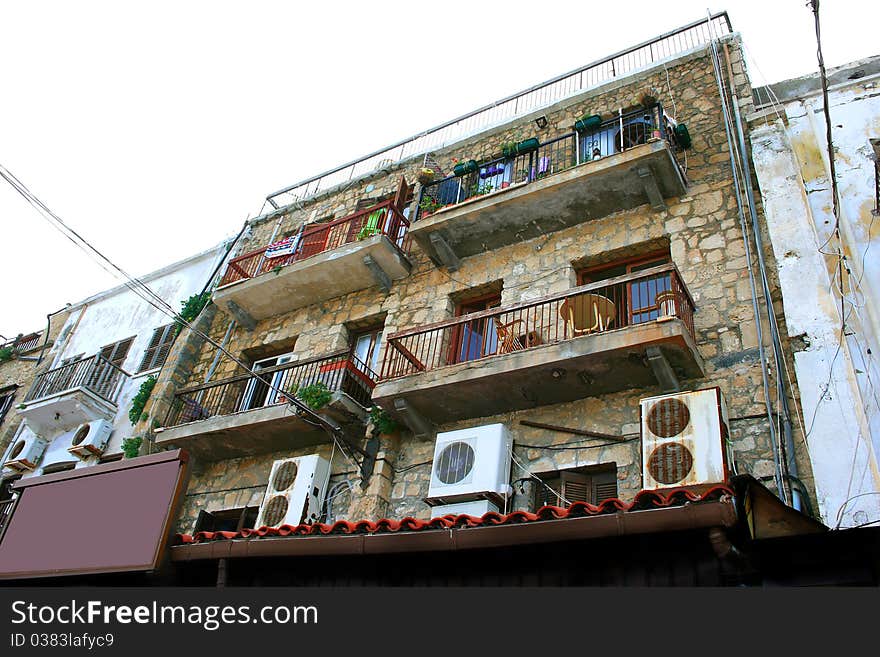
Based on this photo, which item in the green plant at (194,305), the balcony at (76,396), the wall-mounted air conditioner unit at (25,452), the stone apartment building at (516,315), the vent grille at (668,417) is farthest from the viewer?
the green plant at (194,305)

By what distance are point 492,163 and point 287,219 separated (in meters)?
5.43

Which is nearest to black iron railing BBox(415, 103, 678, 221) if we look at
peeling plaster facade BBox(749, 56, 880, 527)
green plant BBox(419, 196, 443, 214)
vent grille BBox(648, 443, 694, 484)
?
green plant BBox(419, 196, 443, 214)

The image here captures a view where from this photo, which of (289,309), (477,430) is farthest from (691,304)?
(289,309)

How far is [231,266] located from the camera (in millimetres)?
13344

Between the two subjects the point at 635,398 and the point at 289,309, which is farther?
the point at 289,309

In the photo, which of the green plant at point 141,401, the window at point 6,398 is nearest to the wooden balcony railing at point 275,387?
the green plant at point 141,401

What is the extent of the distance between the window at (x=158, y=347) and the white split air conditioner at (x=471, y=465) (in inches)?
342

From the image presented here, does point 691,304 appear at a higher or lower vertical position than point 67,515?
higher

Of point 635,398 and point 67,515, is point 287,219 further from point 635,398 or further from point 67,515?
point 635,398

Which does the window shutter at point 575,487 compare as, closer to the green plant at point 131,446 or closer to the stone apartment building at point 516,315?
the stone apartment building at point 516,315

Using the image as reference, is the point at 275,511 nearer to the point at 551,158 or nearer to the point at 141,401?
the point at 141,401

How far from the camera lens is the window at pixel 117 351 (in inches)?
→ 637

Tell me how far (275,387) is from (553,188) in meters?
4.90

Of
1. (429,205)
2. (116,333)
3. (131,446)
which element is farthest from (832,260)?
(116,333)
